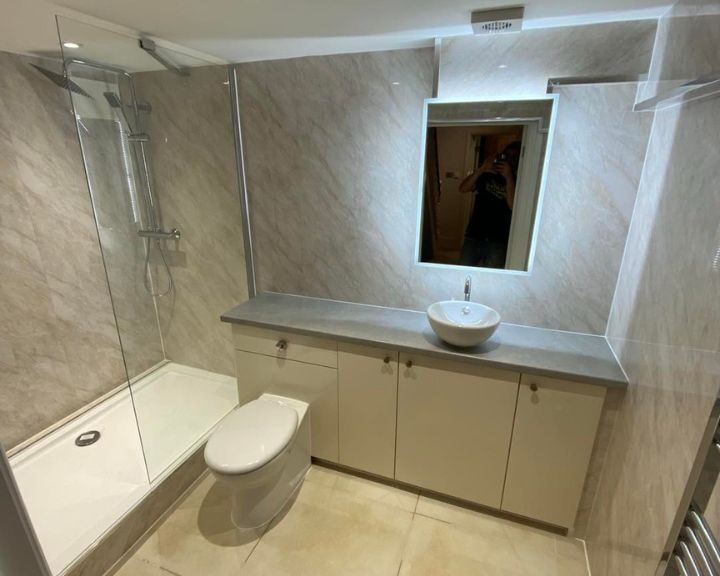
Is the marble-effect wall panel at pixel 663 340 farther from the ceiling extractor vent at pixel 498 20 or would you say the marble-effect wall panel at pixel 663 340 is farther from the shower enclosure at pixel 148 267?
the shower enclosure at pixel 148 267

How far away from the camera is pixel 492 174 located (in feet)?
5.97

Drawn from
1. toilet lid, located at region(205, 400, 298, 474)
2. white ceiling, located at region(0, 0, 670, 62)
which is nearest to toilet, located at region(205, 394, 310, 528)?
toilet lid, located at region(205, 400, 298, 474)

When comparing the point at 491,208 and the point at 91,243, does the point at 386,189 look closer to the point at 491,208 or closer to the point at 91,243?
the point at 491,208

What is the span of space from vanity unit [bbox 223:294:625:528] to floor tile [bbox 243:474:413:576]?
19 cm

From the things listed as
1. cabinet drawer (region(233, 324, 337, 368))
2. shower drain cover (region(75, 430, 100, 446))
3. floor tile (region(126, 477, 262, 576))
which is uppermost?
cabinet drawer (region(233, 324, 337, 368))

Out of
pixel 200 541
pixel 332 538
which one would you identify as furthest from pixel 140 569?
pixel 332 538

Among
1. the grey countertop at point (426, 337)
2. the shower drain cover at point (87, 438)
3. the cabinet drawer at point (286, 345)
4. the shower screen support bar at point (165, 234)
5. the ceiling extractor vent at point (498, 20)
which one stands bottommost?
the shower drain cover at point (87, 438)

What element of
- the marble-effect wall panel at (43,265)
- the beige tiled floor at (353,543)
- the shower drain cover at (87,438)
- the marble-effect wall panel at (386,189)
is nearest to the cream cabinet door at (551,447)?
the beige tiled floor at (353,543)

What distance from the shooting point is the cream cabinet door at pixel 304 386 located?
204cm

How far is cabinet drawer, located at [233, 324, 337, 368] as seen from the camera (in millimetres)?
1968

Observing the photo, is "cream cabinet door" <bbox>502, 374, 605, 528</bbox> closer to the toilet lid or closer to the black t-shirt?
the black t-shirt

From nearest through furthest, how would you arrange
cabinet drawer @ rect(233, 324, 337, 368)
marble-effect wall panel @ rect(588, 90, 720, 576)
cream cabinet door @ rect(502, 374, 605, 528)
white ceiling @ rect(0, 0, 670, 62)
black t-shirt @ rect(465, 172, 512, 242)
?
marble-effect wall panel @ rect(588, 90, 720, 576), white ceiling @ rect(0, 0, 670, 62), cream cabinet door @ rect(502, 374, 605, 528), black t-shirt @ rect(465, 172, 512, 242), cabinet drawer @ rect(233, 324, 337, 368)

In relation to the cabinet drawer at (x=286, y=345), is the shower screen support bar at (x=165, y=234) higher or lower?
higher

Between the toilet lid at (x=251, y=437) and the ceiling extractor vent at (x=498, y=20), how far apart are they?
193 centimetres
